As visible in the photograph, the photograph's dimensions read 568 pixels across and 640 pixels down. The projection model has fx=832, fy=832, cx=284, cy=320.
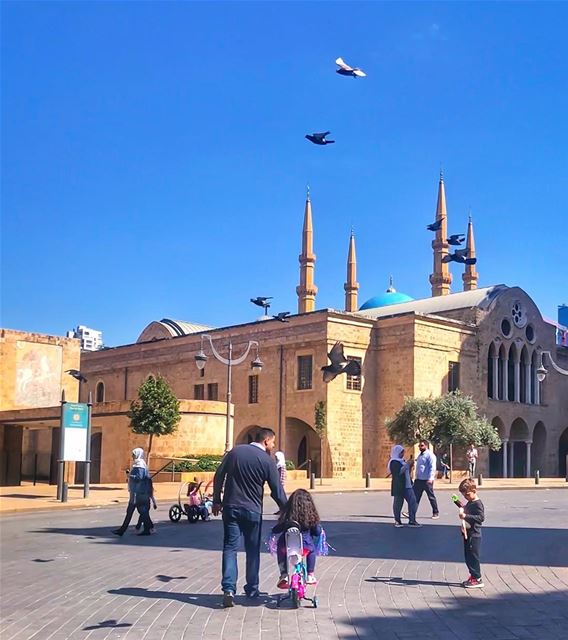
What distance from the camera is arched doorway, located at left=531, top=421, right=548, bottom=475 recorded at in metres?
49.6

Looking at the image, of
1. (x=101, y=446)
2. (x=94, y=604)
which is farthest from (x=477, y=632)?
(x=101, y=446)

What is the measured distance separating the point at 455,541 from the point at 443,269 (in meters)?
48.2

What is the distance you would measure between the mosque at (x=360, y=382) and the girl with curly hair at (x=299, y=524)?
26.9m

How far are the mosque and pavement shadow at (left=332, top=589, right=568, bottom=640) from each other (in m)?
27.2

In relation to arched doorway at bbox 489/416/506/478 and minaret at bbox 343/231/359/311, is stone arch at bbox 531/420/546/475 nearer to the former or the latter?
arched doorway at bbox 489/416/506/478

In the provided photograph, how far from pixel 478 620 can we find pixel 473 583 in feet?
4.76

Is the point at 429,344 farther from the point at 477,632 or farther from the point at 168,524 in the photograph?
the point at 477,632

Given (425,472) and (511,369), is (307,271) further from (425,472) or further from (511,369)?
(425,472)

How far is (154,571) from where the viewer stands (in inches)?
382

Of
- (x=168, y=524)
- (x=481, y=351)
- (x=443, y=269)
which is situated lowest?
(x=168, y=524)

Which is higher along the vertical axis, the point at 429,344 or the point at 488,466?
the point at 429,344

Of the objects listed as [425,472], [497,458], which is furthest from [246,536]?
[497,458]

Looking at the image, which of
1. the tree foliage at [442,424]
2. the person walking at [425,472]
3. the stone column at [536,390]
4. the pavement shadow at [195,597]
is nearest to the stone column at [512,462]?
the stone column at [536,390]

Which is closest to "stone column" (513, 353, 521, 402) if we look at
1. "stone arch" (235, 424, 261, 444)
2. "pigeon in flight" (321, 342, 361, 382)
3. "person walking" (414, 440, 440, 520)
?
"pigeon in flight" (321, 342, 361, 382)
